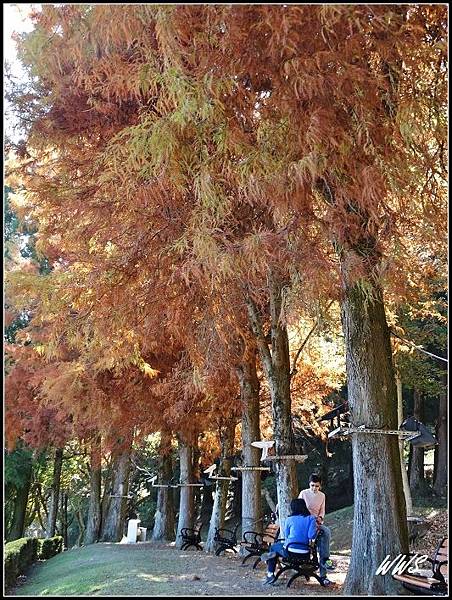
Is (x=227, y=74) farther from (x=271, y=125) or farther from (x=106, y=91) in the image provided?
(x=106, y=91)

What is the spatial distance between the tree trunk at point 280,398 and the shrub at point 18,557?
7.09 meters

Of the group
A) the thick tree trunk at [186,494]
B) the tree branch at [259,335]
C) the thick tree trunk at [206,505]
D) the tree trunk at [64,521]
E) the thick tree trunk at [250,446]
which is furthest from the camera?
the tree trunk at [64,521]

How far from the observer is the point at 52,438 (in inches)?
698

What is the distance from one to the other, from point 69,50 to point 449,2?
3500 millimetres

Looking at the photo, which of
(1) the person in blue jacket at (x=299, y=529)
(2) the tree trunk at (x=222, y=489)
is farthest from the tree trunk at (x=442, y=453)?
(1) the person in blue jacket at (x=299, y=529)

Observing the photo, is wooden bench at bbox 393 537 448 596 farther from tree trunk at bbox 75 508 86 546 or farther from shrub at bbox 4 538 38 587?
tree trunk at bbox 75 508 86 546

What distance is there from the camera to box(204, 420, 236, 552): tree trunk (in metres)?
13.6

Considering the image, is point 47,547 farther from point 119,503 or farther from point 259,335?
point 259,335

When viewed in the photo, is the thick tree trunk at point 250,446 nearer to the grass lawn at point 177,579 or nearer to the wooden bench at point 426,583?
the grass lawn at point 177,579

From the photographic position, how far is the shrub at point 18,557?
1332 cm

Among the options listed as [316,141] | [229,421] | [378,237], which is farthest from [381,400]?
[229,421]

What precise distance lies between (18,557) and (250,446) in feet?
23.7

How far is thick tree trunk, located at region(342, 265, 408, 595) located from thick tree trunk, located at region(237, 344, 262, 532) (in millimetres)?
5516

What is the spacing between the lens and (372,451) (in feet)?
20.5
